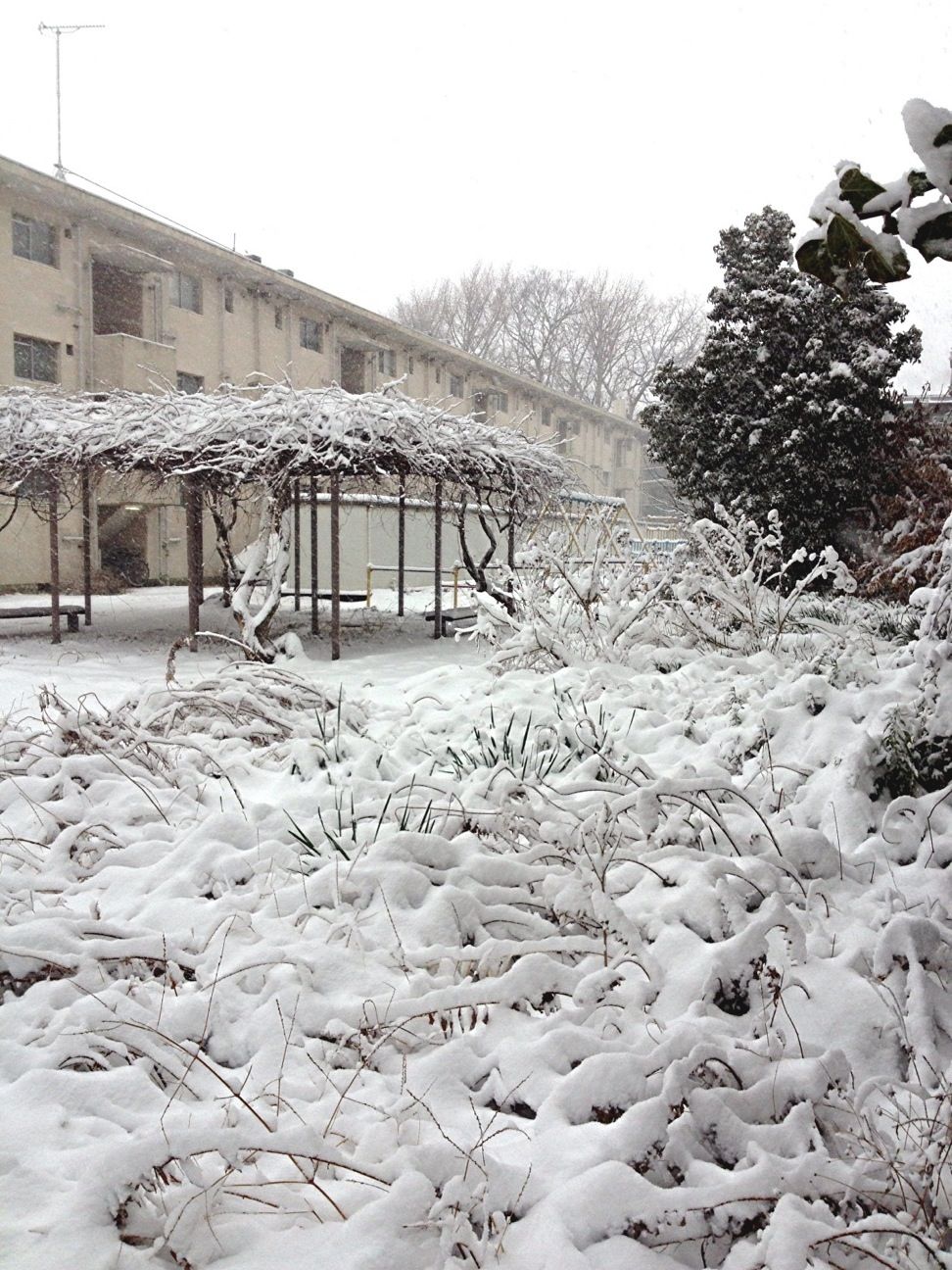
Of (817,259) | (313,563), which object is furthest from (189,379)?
(817,259)

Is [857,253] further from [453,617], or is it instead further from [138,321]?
[138,321]

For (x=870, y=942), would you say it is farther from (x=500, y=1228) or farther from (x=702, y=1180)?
(x=500, y=1228)

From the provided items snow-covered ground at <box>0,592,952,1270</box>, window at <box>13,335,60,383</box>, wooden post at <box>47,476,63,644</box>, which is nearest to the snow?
snow-covered ground at <box>0,592,952,1270</box>

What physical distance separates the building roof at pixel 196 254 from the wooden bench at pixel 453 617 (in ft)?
40.0

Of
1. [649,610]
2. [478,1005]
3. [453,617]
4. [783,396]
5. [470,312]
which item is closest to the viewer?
[478,1005]

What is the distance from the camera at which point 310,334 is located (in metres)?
27.8

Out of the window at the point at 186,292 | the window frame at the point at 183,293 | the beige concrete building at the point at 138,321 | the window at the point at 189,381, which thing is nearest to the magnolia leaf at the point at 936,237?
the beige concrete building at the point at 138,321

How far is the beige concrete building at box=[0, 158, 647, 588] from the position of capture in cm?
1936

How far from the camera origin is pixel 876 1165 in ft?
6.18

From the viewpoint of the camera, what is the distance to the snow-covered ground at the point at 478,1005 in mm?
1791

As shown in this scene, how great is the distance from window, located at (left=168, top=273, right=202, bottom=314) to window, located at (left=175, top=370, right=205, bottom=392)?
1.57 m

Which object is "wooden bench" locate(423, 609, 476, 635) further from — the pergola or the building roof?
the building roof

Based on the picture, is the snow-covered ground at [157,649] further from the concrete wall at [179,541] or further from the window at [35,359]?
the window at [35,359]

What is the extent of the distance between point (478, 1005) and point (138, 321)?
23.2m
